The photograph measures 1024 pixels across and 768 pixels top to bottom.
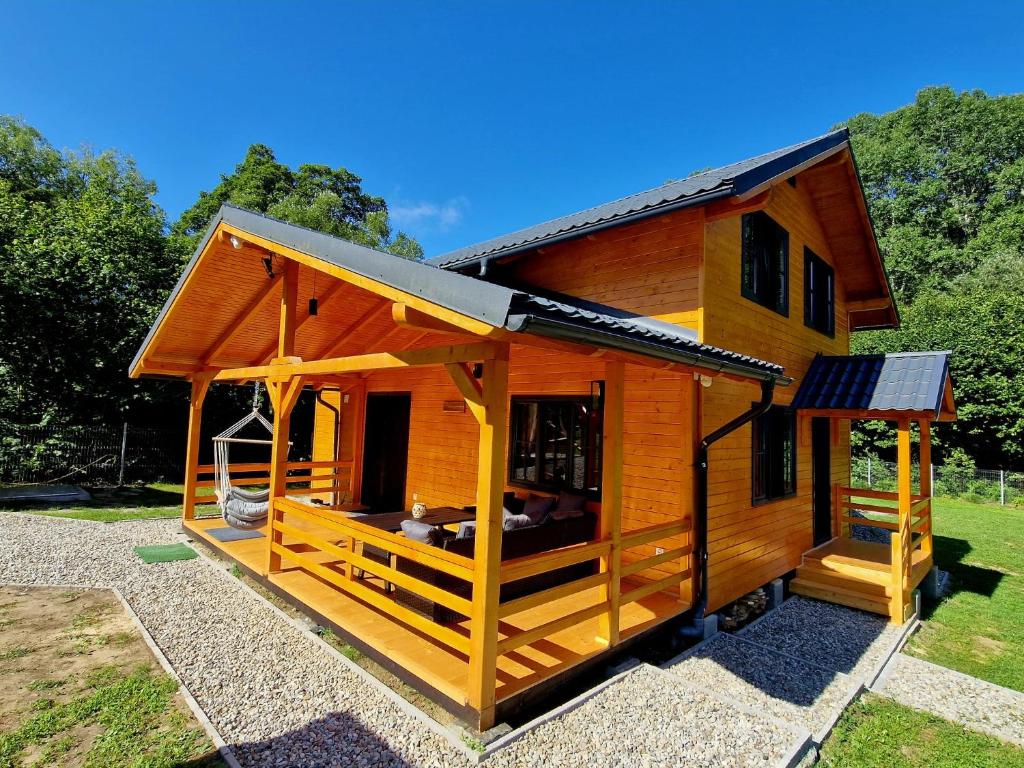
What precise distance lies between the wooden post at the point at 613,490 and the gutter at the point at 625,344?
56 centimetres

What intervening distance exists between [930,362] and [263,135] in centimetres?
3037

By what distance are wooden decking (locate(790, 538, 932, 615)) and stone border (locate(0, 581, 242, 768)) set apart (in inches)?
263

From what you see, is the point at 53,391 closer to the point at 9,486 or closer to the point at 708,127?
the point at 9,486

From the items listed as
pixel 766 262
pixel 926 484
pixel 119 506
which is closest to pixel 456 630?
pixel 766 262

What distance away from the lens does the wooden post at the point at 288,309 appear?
5816 millimetres

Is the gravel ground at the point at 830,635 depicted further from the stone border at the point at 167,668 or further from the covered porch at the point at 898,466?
the stone border at the point at 167,668

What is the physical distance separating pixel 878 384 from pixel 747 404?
1988 millimetres

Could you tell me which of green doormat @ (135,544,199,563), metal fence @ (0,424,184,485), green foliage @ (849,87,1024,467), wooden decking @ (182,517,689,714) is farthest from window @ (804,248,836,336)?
metal fence @ (0,424,184,485)

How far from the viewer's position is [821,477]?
8.26 m

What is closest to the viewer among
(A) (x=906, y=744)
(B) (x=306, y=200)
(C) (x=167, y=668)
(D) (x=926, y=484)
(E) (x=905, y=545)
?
(A) (x=906, y=744)

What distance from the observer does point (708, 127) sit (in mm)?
22016

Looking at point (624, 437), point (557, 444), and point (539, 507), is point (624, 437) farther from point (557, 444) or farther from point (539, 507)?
point (539, 507)

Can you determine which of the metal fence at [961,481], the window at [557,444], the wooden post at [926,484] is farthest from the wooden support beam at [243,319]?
the metal fence at [961,481]

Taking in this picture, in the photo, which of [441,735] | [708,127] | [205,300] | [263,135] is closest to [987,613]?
[441,735]
